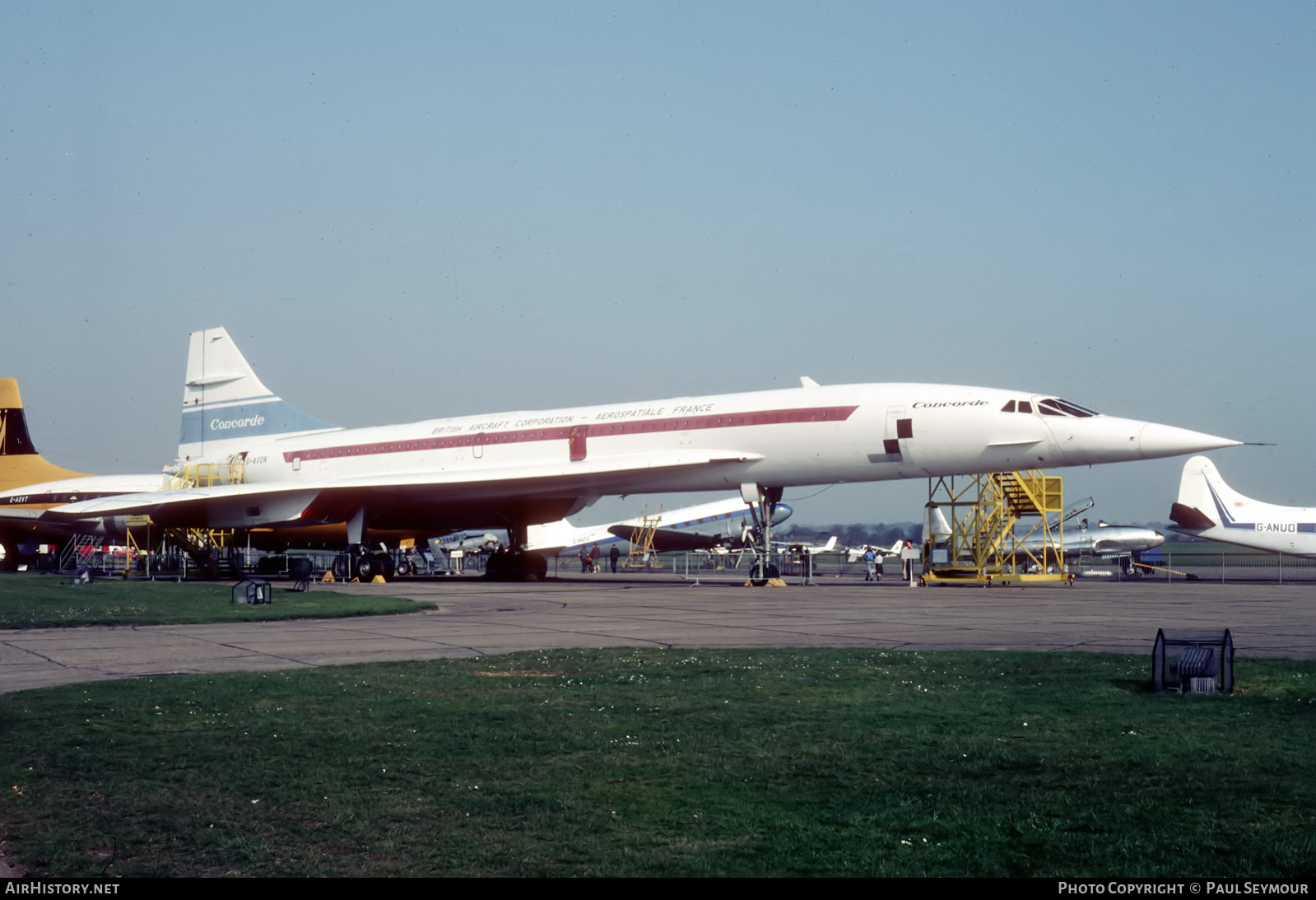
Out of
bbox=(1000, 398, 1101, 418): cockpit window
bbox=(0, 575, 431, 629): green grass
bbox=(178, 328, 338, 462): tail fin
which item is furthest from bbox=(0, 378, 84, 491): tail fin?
bbox=(1000, 398, 1101, 418): cockpit window

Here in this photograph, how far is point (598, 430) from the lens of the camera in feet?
100.0

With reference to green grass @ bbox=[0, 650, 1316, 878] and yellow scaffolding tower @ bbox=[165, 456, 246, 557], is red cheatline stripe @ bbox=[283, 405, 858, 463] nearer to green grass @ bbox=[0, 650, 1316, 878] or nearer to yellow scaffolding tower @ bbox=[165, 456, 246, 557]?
yellow scaffolding tower @ bbox=[165, 456, 246, 557]

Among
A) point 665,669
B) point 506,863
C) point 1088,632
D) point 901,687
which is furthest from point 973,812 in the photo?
point 1088,632

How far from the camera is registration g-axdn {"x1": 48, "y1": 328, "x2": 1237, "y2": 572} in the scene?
25.3 m

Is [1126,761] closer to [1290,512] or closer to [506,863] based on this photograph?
[506,863]

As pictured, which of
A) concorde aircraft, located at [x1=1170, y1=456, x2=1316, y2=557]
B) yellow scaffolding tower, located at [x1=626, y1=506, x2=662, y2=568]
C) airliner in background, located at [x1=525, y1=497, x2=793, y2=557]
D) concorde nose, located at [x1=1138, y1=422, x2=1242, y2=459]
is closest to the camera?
concorde nose, located at [x1=1138, y1=422, x2=1242, y2=459]

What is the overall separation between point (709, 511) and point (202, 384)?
27466mm

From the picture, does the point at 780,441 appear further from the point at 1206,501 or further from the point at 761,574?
the point at 1206,501

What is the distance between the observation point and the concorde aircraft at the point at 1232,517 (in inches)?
1596

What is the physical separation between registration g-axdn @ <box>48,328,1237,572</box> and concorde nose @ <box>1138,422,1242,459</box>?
0.03m

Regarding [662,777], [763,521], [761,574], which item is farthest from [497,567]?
[662,777]

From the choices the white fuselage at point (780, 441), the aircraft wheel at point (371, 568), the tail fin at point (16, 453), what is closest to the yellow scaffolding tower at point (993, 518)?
the white fuselage at point (780, 441)
